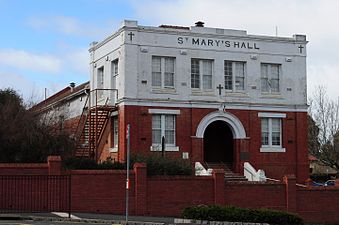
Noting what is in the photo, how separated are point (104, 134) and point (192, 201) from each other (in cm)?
1223

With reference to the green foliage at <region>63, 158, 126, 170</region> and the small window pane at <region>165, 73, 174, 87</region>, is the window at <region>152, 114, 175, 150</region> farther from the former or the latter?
the green foliage at <region>63, 158, 126, 170</region>

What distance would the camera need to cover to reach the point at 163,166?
3075 centimetres

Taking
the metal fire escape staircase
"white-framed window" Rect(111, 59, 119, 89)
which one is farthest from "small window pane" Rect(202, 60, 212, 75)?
the metal fire escape staircase

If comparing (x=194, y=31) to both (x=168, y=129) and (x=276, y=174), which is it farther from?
(x=276, y=174)

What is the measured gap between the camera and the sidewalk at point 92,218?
25516 mm

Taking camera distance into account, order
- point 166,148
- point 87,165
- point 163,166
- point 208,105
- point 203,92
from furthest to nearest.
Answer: point 203,92 < point 208,105 < point 166,148 < point 87,165 < point 163,166

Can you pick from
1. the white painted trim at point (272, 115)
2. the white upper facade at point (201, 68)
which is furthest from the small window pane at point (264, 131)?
the white upper facade at point (201, 68)

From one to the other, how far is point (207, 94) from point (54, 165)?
14.3m

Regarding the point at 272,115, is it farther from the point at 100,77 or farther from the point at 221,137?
the point at 100,77

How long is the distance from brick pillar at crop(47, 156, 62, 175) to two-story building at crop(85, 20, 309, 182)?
8.97 m

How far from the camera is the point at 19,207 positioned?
2803 cm

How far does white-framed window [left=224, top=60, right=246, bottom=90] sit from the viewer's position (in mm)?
40594

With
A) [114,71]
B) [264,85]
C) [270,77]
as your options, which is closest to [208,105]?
[264,85]

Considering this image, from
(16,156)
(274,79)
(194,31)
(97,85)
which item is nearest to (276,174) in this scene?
(274,79)
